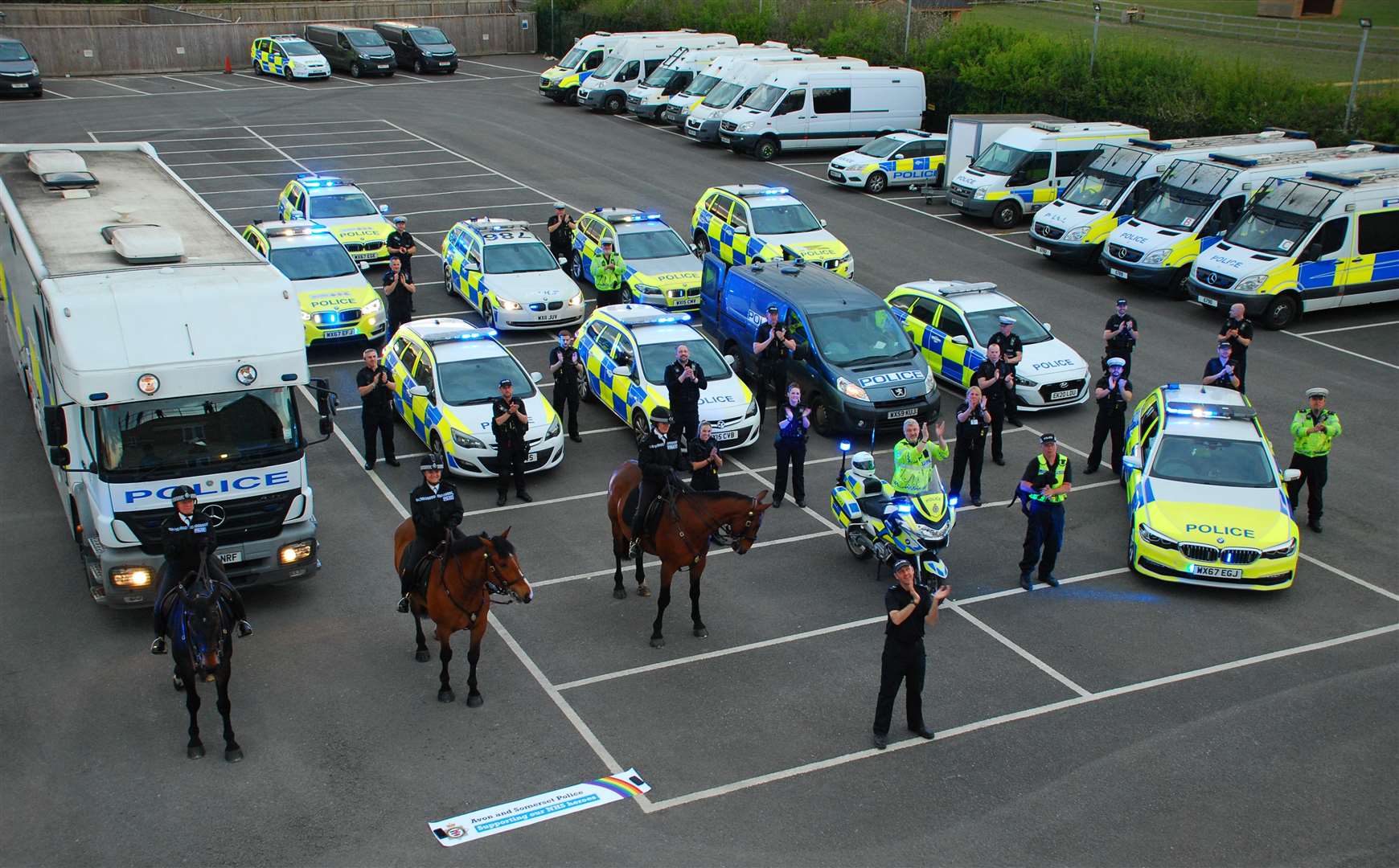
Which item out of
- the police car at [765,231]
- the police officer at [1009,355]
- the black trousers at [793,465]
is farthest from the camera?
the police car at [765,231]

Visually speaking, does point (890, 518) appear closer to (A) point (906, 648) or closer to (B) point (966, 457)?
(B) point (966, 457)

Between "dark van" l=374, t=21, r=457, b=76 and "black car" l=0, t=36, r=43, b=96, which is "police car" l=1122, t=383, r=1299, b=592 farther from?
"dark van" l=374, t=21, r=457, b=76

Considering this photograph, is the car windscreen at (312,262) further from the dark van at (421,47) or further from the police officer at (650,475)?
the dark van at (421,47)

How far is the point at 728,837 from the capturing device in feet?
30.5

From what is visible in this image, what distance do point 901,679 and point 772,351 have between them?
334 inches

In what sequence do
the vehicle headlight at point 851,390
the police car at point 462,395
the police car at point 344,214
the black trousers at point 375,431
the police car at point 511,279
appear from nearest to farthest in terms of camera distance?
the police car at point 462,395, the black trousers at point 375,431, the vehicle headlight at point 851,390, the police car at point 511,279, the police car at point 344,214

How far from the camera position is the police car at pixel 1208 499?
1326 cm

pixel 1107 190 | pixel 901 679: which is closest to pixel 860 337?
pixel 901 679

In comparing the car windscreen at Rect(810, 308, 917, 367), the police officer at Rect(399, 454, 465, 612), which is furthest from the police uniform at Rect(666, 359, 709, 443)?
the police officer at Rect(399, 454, 465, 612)

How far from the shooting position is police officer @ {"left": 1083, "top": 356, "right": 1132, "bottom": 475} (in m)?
16.1

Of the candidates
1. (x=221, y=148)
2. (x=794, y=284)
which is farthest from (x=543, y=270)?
(x=221, y=148)

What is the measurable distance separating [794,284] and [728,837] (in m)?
11.5

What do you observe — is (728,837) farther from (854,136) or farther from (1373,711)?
(854,136)

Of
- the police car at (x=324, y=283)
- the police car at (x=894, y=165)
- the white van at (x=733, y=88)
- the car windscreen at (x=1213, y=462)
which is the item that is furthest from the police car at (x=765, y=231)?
the white van at (x=733, y=88)
